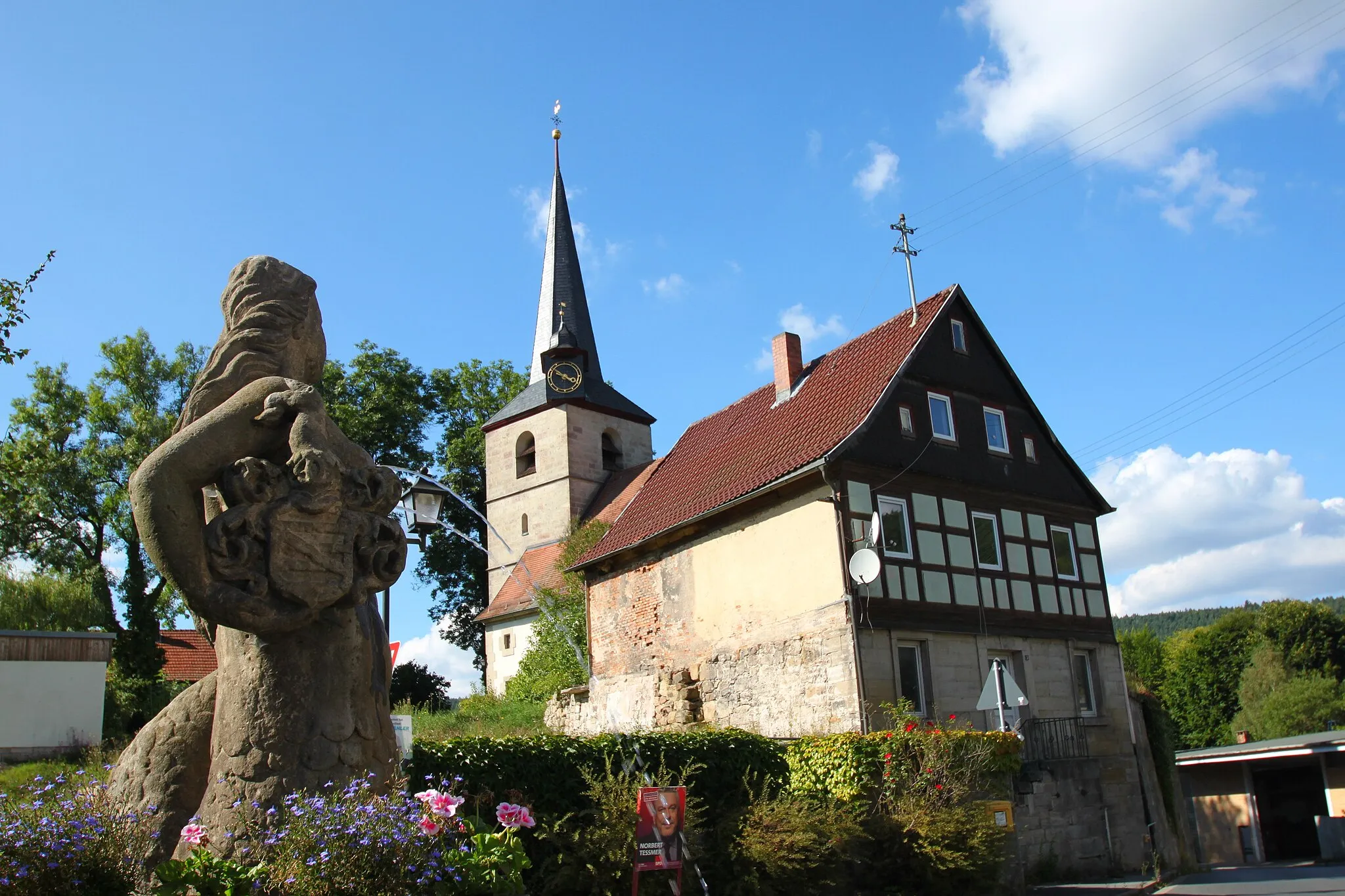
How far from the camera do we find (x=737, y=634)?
2009 centimetres

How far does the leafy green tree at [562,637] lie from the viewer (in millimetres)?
30578

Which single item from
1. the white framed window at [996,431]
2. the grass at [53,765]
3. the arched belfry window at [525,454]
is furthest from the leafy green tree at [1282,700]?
the grass at [53,765]

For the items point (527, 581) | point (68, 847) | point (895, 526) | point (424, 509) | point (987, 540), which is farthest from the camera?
point (527, 581)

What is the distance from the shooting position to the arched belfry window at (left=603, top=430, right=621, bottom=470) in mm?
45612

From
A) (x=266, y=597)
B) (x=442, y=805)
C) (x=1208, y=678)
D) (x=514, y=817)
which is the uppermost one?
(x=1208, y=678)

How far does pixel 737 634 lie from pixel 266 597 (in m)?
15.6

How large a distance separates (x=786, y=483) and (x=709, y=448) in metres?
5.57

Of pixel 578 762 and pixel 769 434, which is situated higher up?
pixel 769 434

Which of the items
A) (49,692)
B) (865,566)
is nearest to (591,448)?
(49,692)

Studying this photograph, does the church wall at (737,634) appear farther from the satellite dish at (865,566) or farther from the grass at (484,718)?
the grass at (484,718)

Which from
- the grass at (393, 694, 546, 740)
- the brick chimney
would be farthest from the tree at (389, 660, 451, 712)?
the brick chimney

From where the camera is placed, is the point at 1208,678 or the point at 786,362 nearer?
the point at 786,362

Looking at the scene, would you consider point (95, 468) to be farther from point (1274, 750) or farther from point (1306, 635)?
point (1306, 635)

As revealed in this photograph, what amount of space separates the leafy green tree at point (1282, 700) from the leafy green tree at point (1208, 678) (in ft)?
3.47
